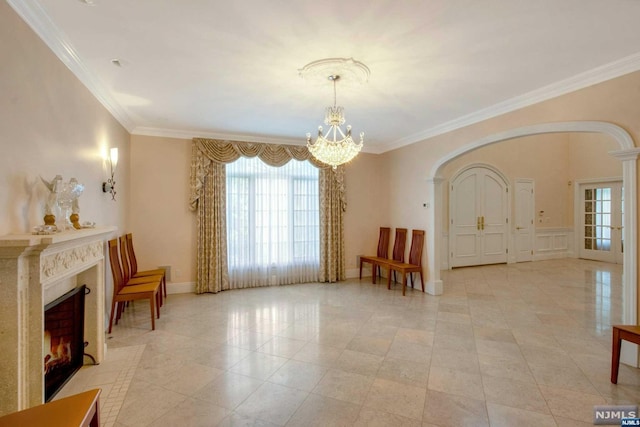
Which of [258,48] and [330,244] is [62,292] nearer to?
[258,48]

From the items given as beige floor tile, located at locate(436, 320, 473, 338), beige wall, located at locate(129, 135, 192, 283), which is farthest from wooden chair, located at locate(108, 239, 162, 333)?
beige floor tile, located at locate(436, 320, 473, 338)

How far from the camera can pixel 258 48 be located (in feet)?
8.04

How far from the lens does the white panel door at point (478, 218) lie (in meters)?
7.12

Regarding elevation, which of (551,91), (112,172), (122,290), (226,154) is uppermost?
(551,91)

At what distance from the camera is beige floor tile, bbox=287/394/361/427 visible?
6.56ft

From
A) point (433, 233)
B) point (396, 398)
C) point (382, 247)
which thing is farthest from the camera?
point (382, 247)

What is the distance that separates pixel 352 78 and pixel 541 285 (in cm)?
536

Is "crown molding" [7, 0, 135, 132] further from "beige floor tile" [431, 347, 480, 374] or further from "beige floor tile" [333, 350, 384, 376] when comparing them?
"beige floor tile" [431, 347, 480, 374]

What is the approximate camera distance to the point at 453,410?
2.12 metres

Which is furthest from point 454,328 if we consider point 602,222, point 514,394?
point 602,222

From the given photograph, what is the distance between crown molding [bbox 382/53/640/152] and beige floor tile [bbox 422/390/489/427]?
10.3 ft

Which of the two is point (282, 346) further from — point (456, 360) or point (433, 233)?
point (433, 233)

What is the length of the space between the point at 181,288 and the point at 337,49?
454 cm

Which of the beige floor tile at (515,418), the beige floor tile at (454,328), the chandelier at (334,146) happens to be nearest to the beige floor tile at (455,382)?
the beige floor tile at (515,418)
